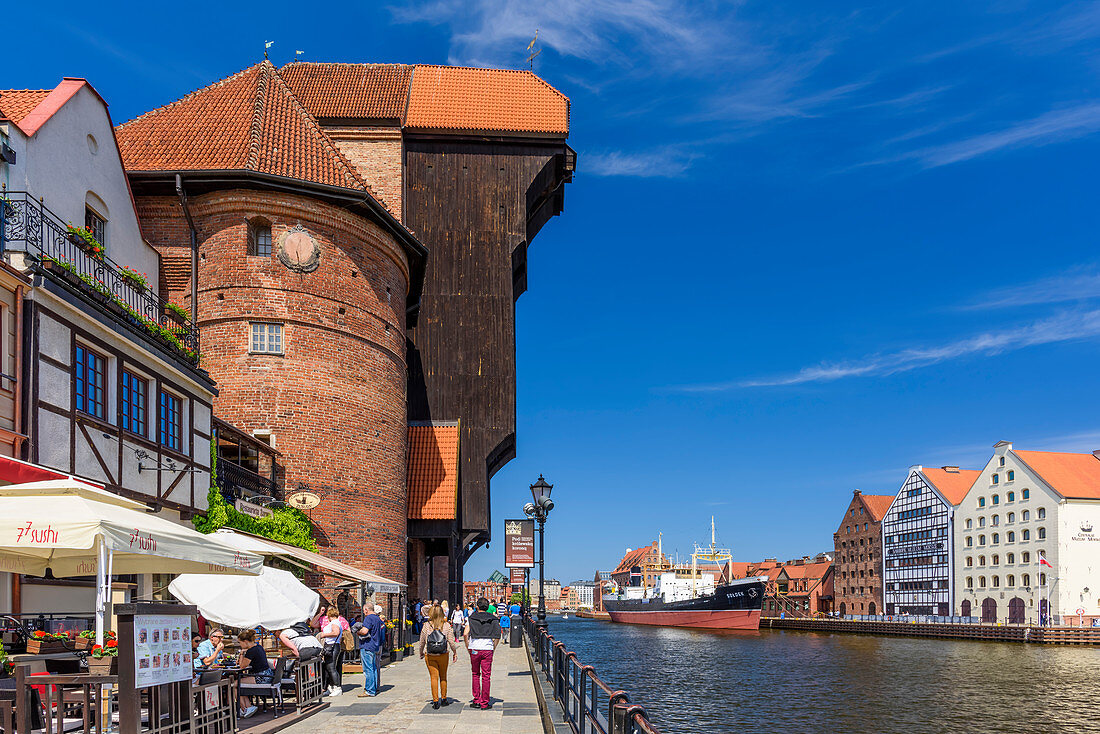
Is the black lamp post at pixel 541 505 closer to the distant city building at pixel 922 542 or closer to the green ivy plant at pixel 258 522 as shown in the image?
the green ivy plant at pixel 258 522

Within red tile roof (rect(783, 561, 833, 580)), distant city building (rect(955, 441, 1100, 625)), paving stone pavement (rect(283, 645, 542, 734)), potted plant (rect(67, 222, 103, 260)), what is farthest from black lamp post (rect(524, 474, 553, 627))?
red tile roof (rect(783, 561, 833, 580))

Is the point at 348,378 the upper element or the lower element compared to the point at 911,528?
upper

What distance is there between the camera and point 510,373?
37.9 metres

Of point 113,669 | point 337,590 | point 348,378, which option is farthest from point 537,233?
point 113,669

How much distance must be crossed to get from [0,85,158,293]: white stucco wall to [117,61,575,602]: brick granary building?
351cm

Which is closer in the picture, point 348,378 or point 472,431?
point 348,378

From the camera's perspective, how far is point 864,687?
36.5 m

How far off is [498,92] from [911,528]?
7227 centimetres

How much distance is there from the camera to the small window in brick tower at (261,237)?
25.5m

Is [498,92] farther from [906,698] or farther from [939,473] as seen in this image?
[939,473]

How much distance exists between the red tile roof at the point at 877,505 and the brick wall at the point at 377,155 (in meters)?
78.9

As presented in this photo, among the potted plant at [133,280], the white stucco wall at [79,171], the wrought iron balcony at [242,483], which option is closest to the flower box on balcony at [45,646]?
the white stucco wall at [79,171]

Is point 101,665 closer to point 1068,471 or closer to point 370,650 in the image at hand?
point 370,650

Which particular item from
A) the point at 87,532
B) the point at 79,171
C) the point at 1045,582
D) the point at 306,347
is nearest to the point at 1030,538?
the point at 1045,582
